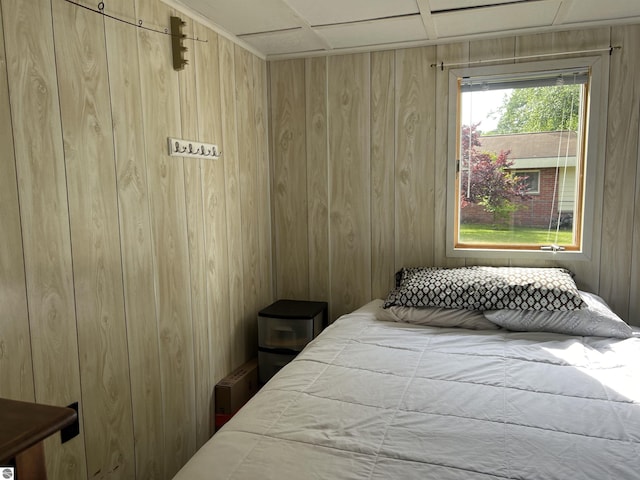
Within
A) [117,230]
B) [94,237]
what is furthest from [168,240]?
[94,237]

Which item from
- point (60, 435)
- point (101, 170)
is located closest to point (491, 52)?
point (101, 170)

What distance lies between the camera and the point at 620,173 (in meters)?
2.60

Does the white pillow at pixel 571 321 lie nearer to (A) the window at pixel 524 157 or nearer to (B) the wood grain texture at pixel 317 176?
(A) the window at pixel 524 157

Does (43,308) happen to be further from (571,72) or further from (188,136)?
(571,72)

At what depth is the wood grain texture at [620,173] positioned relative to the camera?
2.54 metres

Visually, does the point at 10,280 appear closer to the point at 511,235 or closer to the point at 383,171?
the point at 383,171

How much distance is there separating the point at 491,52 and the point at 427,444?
2.32 m

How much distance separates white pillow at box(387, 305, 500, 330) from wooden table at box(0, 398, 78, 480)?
1.92 meters

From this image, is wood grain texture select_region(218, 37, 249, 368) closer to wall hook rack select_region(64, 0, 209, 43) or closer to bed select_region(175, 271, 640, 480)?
wall hook rack select_region(64, 0, 209, 43)

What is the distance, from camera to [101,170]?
5.90ft

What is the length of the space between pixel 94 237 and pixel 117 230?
0.12 meters

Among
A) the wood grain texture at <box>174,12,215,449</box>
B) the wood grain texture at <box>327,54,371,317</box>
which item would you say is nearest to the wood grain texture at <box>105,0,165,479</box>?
the wood grain texture at <box>174,12,215,449</box>

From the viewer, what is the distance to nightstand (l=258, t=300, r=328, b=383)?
2809mm

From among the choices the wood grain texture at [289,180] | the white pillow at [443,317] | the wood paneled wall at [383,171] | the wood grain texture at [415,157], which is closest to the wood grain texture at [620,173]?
the wood paneled wall at [383,171]
